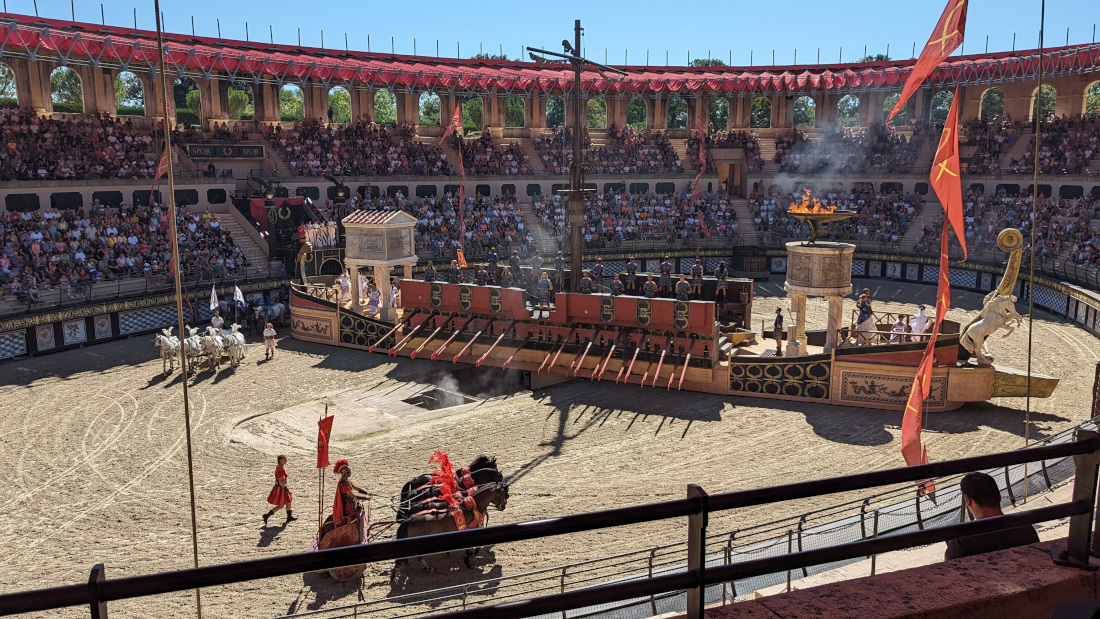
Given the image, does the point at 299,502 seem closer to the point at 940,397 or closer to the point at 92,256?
the point at 940,397

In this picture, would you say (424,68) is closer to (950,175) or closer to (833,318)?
(833,318)

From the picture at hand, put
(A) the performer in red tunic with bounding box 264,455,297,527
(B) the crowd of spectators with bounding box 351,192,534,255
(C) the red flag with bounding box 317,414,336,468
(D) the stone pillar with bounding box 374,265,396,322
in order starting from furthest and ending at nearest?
(B) the crowd of spectators with bounding box 351,192,534,255 → (D) the stone pillar with bounding box 374,265,396,322 → (A) the performer in red tunic with bounding box 264,455,297,527 → (C) the red flag with bounding box 317,414,336,468

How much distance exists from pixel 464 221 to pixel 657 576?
3937 cm

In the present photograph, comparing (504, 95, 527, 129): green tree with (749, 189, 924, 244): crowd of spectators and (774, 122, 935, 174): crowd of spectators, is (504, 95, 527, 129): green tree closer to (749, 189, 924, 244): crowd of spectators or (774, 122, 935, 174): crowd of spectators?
(774, 122, 935, 174): crowd of spectators

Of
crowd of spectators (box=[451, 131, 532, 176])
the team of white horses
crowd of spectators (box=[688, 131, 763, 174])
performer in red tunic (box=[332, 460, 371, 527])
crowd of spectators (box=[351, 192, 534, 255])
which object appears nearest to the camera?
performer in red tunic (box=[332, 460, 371, 527])

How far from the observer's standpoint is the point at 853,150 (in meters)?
48.4

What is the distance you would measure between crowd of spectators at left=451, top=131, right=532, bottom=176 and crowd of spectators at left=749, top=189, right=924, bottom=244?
14044 millimetres

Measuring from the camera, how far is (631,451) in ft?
56.0

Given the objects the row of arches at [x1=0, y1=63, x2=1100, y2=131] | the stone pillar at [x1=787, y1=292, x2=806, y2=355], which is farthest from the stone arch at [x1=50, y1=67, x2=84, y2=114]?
the stone pillar at [x1=787, y1=292, x2=806, y2=355]

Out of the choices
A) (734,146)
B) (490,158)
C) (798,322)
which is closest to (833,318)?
(798,322)

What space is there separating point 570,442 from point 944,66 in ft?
123

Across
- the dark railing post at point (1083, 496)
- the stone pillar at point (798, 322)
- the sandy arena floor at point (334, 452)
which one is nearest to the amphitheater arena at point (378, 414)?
the sandy arena floor at point (334, 452)

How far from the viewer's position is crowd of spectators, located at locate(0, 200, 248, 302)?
27.2 metres

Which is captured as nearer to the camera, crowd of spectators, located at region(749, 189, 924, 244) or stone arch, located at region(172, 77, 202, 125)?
crowd of spectators, located at region(749, 189, 924, 244)
